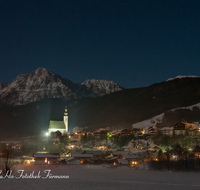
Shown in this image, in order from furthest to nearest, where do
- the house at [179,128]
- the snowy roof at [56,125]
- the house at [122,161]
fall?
the snowy roof at [56,125]
the house at [179,128]
the house at [122,161]

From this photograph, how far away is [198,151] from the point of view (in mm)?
52906

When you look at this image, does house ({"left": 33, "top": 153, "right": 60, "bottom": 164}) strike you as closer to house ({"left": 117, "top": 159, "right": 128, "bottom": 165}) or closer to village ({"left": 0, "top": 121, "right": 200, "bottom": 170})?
village ({"left": 0, "top": 121, "right": 200, "bottom": 170})

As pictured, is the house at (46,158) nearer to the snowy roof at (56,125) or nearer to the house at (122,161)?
the house at (122,161)

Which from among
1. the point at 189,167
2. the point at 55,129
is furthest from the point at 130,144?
the point at 55,129

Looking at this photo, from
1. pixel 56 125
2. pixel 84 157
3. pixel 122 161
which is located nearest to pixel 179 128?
pixel 122 161

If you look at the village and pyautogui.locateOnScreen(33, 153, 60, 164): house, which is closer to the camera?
the village

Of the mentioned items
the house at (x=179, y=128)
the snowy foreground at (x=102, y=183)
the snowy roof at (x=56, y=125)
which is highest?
the snowy roof at (x=56, y=125)

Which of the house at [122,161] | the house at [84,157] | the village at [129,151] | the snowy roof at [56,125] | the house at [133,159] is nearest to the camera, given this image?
the village at [129,151]

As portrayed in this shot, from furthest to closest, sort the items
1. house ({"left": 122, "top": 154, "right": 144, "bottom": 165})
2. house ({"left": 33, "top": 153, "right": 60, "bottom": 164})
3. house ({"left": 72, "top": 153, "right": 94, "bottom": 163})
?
house ({"left": 33, "top": 153, "right": 60, "bottom": 164}) < house ({"left": 72, "top": 153, "right": 94, "bottom": 163}) < house ({"left": 122, "top": 154, "right": 144, "bottom": 165})

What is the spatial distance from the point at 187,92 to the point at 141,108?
3669 centimetres

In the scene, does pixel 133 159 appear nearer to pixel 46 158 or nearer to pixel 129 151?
pixel 129 151

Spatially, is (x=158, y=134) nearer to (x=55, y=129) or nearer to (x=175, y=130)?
(x=175, y=130)

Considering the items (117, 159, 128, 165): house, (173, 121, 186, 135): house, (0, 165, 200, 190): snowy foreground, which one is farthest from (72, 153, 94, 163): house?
(173, 121, 186, 135): house

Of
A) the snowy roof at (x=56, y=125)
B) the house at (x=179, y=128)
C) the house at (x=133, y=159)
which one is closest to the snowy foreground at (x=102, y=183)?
the house at (x=133, y=159)
